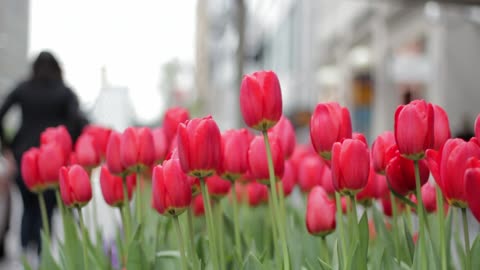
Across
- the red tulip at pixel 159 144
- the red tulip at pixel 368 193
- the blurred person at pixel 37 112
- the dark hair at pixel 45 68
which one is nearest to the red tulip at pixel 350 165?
the red tulip at pixel 368 193

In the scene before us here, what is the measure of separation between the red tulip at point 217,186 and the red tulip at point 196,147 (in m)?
0.42

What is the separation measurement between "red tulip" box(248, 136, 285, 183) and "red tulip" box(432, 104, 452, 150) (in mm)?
250

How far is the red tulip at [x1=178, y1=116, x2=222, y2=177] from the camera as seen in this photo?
82 cm

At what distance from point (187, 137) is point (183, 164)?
36mm

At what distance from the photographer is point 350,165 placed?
819 mm

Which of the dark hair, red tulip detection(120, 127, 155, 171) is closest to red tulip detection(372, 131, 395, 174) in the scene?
red tulip detection(120, 127, 155, 171)

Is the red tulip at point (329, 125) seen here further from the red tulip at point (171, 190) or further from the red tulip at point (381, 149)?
the red tulip at point (171, 190)

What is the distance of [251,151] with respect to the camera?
1017mm

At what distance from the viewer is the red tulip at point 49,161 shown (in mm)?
1188

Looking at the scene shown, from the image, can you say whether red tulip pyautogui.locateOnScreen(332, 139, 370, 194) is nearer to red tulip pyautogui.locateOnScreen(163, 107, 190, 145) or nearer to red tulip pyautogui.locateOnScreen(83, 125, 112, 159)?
red tulip pyautogui.locateOnScreen(163, 107, 190, 145)

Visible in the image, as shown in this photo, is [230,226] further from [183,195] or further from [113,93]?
[113,93]

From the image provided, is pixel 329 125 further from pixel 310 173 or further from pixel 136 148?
pixel 310 173

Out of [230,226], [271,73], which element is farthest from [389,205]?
[271,73]

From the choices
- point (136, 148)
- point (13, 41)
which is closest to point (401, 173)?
point (136, 148)
